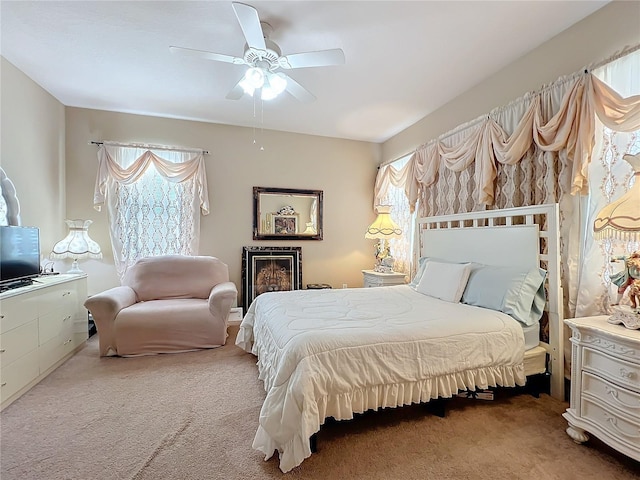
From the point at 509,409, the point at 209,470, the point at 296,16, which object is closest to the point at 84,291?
the point at 209,470

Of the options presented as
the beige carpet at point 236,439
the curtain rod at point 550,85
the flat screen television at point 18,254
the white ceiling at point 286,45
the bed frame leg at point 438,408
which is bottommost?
the beige carpet at point 236,439

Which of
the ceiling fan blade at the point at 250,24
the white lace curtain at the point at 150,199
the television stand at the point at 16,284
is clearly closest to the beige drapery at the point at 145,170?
the white lace curtain at the point at 150,199

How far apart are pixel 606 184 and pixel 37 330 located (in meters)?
4.36

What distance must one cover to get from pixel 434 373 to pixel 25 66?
441 centimetres

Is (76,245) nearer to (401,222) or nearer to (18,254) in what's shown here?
(18,254)

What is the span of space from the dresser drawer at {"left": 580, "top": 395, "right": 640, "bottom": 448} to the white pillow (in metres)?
1.04

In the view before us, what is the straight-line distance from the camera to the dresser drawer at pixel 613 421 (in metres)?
1.46

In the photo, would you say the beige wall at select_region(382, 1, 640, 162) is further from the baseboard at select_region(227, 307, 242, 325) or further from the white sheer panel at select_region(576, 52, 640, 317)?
the baseboard at select_region(227, 307, 242, 325)

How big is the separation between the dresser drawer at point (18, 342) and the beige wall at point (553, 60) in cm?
442

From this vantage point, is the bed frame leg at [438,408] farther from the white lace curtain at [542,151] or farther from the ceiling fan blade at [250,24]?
the ceiling fan blade at [250,24]

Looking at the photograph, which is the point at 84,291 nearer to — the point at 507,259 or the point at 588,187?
the point at 507,259

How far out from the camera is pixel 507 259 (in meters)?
2.59

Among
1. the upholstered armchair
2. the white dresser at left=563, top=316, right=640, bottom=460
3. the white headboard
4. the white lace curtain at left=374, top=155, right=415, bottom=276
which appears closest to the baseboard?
the upholstered armchair

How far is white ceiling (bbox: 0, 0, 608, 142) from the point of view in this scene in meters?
2.13
